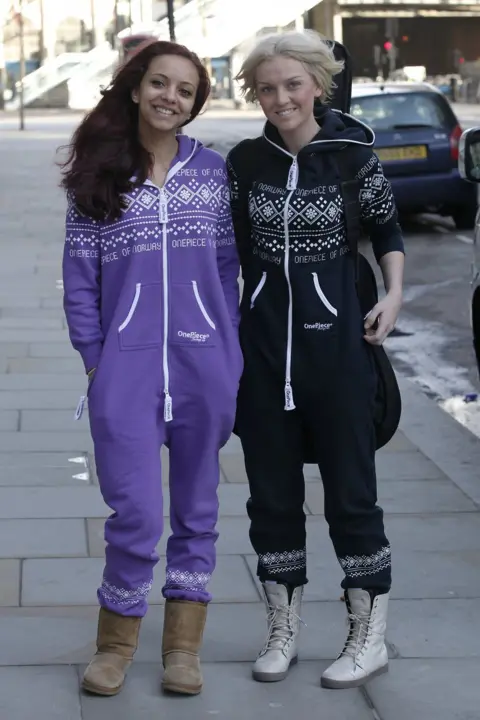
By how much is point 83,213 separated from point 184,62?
0.46 meters

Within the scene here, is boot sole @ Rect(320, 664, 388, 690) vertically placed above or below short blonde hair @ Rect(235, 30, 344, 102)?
below

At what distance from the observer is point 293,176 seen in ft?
11.8

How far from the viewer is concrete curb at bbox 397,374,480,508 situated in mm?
6016

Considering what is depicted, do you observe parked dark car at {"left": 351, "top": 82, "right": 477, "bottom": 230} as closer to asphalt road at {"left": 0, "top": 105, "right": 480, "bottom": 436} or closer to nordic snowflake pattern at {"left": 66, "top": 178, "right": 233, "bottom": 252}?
asphalt road at {"left": 0, "top": 105, "right": 480, "bottom": 436}

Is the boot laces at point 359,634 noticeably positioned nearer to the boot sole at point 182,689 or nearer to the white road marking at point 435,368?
the boot sole at point 182,689

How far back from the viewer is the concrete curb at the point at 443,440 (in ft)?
19.7

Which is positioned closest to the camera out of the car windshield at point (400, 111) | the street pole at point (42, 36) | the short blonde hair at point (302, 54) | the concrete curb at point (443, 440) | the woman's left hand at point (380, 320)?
the short blonde hair at point (302, 54)

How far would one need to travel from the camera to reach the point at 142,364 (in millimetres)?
3609

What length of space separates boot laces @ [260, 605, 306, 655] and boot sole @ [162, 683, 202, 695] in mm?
245

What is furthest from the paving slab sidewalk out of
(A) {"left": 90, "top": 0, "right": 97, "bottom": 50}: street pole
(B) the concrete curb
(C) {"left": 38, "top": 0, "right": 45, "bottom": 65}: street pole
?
(C) {"left": 38, "top": 0, "right": 45, "bottom": 65}: street pole

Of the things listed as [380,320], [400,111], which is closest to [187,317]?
[380,320]

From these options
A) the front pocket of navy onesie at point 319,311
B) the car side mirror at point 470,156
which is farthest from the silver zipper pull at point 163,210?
the car side mirror at point 470,156

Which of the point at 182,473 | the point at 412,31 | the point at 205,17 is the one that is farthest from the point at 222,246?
the point at 412,31

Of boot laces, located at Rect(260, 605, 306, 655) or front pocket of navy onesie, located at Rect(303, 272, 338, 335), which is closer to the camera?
front pocket of navy onesie, located at Rect(303, 272, 338, 335)
